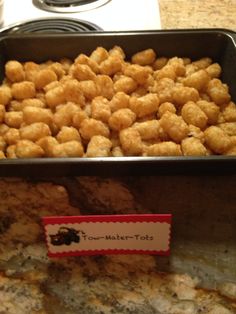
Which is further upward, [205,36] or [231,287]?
[205,36]

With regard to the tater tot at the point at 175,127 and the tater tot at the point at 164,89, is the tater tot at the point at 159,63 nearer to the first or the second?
the tater tot at the point at 164,89

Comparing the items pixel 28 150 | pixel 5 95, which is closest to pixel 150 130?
pixel 28 150

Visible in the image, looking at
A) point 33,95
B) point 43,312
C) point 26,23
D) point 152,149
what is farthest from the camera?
point 26,23

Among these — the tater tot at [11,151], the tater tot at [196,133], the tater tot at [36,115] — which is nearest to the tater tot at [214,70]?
the tater tot at [196,133]

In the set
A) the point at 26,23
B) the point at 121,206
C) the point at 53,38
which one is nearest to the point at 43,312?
the point at 121,206

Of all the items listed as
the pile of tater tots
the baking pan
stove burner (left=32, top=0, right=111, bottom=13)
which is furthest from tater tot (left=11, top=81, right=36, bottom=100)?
stove burner (left=32, top=0, right=111, bottom=13)

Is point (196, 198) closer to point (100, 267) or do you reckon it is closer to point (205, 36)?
point (100, 267)
